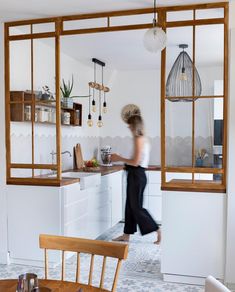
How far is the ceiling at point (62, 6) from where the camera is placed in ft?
9.66

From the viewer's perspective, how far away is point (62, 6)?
3057 mm

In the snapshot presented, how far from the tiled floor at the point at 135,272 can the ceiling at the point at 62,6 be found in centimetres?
227

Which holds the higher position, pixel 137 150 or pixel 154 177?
pixel 137 150

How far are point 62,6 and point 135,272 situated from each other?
2.40 m

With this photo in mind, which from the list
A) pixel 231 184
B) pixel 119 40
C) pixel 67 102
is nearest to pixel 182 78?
pixel 119 40

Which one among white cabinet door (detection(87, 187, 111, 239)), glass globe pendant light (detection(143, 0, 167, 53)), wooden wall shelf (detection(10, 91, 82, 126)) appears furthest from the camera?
white cabinet door (detection(87, 187, 111, 239))

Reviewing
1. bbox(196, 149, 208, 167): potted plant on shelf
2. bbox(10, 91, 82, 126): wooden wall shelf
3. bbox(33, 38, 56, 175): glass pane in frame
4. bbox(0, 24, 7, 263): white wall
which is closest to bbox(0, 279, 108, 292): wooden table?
bbox(0, 24, 7, 263): white wall

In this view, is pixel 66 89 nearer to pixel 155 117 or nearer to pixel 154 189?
pixel 155 117

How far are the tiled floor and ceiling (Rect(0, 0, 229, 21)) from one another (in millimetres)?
2274

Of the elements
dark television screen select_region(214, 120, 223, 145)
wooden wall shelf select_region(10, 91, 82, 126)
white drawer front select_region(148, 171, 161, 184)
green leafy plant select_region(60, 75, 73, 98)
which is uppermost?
green leafy plant select_region(60, 75, 73, 98)

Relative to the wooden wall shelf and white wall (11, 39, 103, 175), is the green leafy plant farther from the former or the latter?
the wooden wall shelf

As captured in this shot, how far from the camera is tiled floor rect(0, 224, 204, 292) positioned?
9.97 ft

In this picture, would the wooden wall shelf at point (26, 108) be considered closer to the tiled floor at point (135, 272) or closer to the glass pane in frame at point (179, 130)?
the tiled floor at point (135, 272)

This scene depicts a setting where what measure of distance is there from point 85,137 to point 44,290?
14.0ft
